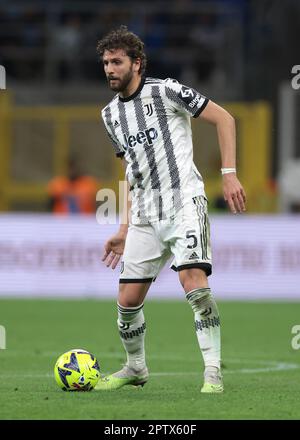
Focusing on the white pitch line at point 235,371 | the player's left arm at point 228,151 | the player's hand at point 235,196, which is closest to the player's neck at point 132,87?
the player's left arm at point 228,151

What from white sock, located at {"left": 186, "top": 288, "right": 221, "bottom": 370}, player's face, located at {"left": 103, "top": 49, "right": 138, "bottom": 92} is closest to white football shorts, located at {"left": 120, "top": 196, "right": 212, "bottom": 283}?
white sock, located at {"left": 186, "top": 288, "right": 221, "bottom": 370}

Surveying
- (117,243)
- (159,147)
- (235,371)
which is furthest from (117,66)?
(235,371)

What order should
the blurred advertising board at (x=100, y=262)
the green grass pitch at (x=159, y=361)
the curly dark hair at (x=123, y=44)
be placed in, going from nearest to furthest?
the green grass pitch at (x=159, y=361) → the curly dark hair at (x=123, y=44) → the blurred advertising board at (x=100, y=262)

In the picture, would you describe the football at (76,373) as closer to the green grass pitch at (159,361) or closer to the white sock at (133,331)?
the green grass pitch at (159,361)

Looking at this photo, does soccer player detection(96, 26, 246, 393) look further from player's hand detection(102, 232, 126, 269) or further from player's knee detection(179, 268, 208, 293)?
player's hand detection(102, 232, 126, 269)

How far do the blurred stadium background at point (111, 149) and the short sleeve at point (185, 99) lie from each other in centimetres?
1033

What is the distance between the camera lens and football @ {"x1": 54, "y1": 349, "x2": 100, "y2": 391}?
7.79 m

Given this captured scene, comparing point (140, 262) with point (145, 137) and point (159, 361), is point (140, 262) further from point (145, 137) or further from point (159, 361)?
point (159, 361)

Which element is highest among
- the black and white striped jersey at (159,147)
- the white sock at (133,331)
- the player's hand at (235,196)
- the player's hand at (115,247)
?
the black and white striped jersey at (159,147)

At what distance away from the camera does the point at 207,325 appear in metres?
7.54

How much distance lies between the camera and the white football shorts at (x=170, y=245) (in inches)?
298

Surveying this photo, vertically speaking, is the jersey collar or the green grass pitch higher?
the jersey collar
